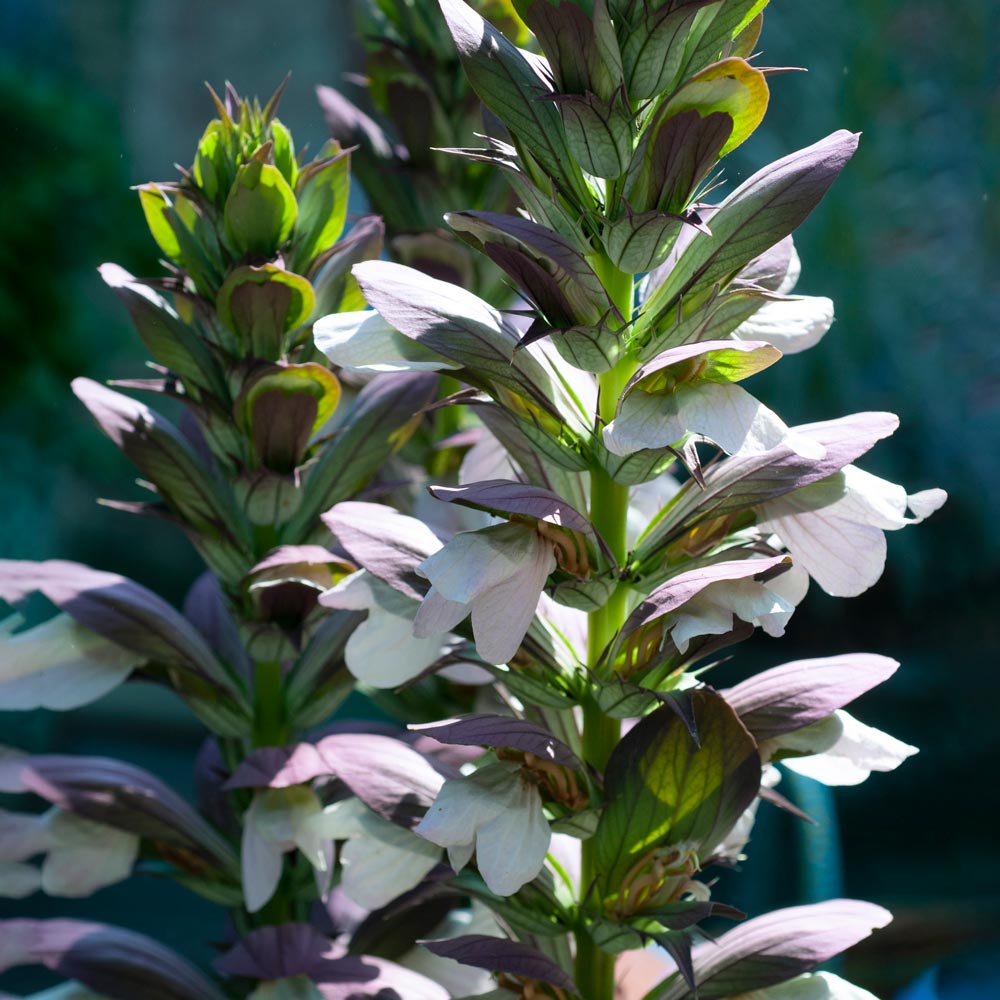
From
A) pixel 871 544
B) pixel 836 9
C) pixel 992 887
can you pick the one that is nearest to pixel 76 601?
pixel 871 544

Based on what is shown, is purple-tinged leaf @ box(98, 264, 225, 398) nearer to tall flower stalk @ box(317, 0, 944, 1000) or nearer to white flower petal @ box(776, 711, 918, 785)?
tall flower stalk @ box(317, 0, 944, 1000)

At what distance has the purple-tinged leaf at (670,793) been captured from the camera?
32 cm

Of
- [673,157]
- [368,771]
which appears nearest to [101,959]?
[368,771]

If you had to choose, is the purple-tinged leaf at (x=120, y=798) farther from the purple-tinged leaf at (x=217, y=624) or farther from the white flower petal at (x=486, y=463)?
the white flower petal at (x=486, y=463)

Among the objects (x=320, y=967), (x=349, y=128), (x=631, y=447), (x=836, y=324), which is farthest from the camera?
(x=836, y=324)

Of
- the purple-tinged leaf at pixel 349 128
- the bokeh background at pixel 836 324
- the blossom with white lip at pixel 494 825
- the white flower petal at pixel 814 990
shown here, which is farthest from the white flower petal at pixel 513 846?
the bokeh background at pixel 836 324

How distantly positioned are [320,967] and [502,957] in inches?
3.9

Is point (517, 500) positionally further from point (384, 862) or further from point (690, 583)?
point (384, 862)

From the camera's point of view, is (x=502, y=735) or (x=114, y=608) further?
(x=114, y=608)

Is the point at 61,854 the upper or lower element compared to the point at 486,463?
lower

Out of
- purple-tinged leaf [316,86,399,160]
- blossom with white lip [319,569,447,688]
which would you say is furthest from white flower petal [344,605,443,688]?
purple-tinged leaf [316,86,399,160]

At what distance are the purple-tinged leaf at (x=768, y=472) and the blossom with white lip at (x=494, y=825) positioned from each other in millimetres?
80

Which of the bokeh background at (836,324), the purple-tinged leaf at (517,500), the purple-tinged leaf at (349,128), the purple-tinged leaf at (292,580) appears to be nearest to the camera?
the purple-tinged leaf at (517,500)

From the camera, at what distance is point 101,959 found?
1.42 ft
